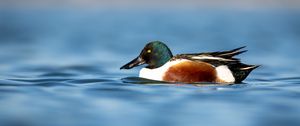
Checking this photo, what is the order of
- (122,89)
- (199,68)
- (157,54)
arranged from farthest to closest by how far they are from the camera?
(157,54) < (199,68) < (122,89)

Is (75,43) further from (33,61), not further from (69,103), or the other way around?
(69,103)

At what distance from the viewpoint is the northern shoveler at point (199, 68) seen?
9.66m

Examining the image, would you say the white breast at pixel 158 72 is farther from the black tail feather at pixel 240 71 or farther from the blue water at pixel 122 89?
the black tail feather at pixel 240 71

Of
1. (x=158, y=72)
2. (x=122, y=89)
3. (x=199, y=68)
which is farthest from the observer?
(x=158, y=72)

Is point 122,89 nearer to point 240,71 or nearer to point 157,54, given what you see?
point 157,54

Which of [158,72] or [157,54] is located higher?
[157,54]

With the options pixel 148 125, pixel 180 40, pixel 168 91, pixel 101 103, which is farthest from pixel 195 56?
pixel 180 40

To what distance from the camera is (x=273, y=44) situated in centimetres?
1869

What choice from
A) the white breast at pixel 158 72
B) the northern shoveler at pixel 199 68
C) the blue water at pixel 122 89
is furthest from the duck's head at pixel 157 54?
the blue water at pixel 122 89

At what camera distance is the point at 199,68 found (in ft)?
31.7

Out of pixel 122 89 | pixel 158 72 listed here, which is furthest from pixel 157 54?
pixel 122 89

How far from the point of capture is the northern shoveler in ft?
31.7

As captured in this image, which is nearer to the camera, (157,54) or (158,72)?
(158,72)

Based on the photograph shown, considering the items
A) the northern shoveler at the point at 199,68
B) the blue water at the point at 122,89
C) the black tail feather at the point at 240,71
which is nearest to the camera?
the blue water at the point at 122,89
